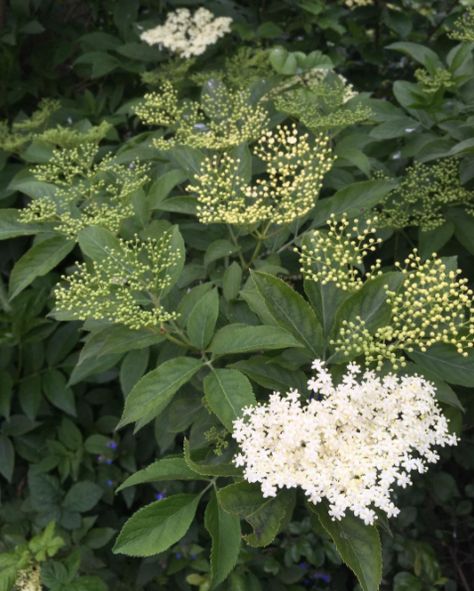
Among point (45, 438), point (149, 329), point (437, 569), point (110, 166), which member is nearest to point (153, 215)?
point (110, 166)

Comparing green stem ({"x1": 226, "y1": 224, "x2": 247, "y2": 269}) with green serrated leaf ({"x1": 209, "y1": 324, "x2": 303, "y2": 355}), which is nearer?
green serrated leaf ({"x1": 209, "y1": 324, "x2": 303, "y2": 355})

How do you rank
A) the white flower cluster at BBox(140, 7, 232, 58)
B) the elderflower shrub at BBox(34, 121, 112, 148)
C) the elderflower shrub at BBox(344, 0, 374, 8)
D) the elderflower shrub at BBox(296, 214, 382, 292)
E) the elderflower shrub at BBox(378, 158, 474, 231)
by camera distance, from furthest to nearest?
the elderflower shrub at BBox(344, 0, 374, 8) → the white flower cluster at BBox(140, 7, 232, 58) → the elderflower shrub at BBox(34, 121, 112, 148) → the elderflower shrub at BBox(378, 158, 474, 231) → the elderflower shrub at BBox(296, 214, 382, 292)

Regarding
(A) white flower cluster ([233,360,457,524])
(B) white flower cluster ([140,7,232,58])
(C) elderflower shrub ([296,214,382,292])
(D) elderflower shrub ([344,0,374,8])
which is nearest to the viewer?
(A) white flower cluster ([233,360,457,524])

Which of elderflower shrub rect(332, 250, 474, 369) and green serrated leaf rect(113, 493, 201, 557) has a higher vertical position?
elderflower shrub rect(332, 250, 474, 369)

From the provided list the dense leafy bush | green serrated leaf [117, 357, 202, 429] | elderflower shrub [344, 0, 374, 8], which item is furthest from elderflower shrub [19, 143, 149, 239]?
elderflower shrub [344, 0, 374, 8]

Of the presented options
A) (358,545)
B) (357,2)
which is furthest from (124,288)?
(357,2)

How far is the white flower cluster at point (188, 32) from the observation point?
10.2 feet

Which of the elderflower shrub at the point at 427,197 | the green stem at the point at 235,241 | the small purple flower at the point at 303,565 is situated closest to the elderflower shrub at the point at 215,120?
the green stem at the point at 235,241

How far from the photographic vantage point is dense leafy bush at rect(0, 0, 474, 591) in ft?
4.82

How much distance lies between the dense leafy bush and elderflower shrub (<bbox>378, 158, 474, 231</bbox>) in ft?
0.05

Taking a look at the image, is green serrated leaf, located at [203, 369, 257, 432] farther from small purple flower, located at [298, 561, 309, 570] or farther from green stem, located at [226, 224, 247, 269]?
small purple flower, located at [298, 561, 309, 570]

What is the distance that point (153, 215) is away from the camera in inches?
95.3

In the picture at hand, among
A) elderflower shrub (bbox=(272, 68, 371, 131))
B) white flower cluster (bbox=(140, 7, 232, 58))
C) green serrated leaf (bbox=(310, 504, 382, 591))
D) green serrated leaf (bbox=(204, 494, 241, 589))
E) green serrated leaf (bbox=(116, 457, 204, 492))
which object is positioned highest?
elderflower shrub (bbox=(272, 68, 371, 131))

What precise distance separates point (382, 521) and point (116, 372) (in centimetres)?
159
